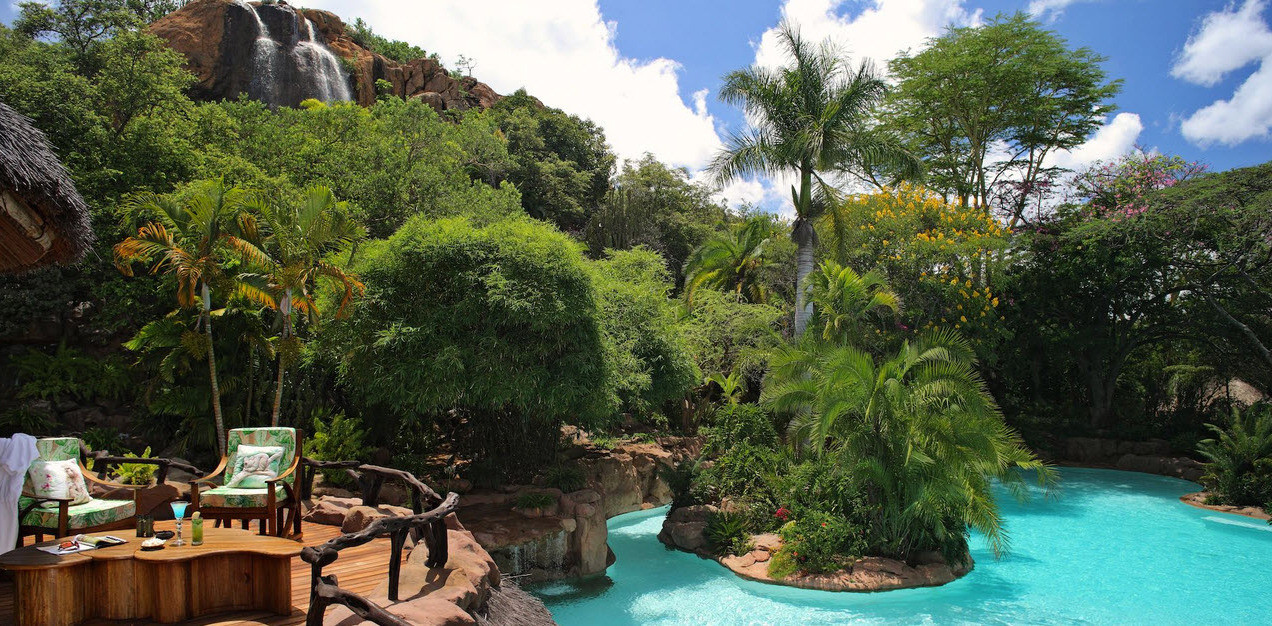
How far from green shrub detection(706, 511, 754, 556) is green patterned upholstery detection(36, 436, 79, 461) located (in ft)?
27.8

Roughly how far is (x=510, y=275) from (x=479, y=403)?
6.12ft

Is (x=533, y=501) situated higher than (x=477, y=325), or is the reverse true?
(x=477, y=325)

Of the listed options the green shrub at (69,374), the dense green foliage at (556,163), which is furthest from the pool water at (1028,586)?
the dense green foliage at (556,163)

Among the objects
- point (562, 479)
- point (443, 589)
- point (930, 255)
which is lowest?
point (562, 479)

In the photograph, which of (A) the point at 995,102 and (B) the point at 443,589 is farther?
(A) the point at 995,102

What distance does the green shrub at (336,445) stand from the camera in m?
9.94

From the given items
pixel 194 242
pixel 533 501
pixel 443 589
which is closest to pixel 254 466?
pixel 443 589

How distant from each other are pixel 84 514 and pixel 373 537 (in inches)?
Answer: 118

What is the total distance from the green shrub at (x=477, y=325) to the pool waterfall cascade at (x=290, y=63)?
2084 centimetres

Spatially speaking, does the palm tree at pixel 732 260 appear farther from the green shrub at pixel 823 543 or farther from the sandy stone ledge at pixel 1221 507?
the sandy stone ledge at pixel 1221 507

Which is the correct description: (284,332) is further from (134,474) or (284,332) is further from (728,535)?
(728,535)

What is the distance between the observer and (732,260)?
70.8ft

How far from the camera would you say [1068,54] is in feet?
67.8

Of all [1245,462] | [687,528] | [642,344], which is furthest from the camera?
[1245,462]
